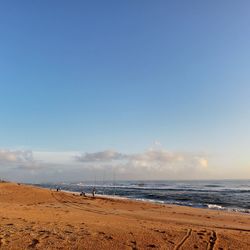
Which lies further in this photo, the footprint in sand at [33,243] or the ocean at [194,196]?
the ocean at [194,196]

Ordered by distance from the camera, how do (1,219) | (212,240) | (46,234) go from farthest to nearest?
(1,219) < (212,240) < (46,234)

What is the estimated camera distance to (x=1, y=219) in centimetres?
1488

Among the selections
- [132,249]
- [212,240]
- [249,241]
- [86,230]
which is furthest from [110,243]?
[249,241]

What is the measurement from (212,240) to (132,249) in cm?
396

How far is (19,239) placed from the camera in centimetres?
1066

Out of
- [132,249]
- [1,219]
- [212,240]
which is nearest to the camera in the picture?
[132,249]

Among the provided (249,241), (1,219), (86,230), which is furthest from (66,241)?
(249,241)

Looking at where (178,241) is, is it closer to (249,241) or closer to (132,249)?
(132,249)

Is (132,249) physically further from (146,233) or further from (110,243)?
(146,233)

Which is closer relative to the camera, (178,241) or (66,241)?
(66,241)

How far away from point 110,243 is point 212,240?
4389mm

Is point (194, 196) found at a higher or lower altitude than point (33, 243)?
higher

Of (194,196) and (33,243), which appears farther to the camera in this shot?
(194,196)

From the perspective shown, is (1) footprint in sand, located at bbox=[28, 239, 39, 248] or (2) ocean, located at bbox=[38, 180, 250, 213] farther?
(2) ocean, located at bbox=[38, 180, 250, 213]
